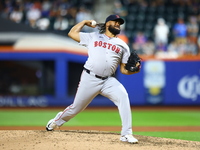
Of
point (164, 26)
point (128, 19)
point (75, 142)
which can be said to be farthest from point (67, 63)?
point (75, 142)

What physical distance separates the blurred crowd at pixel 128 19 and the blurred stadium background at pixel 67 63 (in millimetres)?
40

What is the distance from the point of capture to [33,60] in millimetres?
14781

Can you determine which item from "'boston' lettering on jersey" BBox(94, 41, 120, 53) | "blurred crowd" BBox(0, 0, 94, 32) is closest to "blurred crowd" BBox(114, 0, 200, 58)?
"blurred crowd" BBox(0, 0, 94, 32)

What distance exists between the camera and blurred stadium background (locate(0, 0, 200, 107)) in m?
14.4

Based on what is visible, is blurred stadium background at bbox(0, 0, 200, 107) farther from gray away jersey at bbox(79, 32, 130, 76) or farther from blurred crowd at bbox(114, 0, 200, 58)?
gray away jersey at bbox(79, 32, 130, 76)

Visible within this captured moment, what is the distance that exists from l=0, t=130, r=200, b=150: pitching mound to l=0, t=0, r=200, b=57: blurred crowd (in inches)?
359

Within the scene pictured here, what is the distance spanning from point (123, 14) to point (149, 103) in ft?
15.2

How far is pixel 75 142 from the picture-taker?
19.0ft

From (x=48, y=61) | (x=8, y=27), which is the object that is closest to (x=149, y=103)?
(x=48, y=61)

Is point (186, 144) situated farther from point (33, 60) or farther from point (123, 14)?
point (123, 14)

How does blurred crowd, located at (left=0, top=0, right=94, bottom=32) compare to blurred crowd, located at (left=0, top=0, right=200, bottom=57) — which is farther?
blurred crowd, located at (left=0, top=0, right=94, bottom=32)

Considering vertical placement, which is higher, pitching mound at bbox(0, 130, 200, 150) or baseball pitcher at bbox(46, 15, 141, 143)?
baseball pitcher at bbox(46, 15, 141, 143)

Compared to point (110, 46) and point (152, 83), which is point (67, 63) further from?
point (110, 46)

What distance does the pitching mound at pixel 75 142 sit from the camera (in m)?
5.47
